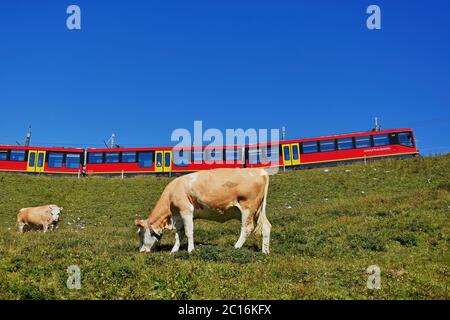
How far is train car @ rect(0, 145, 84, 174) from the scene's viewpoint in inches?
1860

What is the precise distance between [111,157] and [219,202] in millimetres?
39907

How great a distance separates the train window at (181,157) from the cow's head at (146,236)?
1396 inches

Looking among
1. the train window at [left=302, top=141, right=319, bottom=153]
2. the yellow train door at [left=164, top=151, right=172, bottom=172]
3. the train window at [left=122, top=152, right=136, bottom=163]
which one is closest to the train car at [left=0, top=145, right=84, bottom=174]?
the train window at [left=122, top=152, right=136, bottom=163]

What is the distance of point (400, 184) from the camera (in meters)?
28.8

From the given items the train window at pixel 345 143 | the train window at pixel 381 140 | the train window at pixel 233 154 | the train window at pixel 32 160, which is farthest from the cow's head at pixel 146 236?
the train window at pixel 32 160

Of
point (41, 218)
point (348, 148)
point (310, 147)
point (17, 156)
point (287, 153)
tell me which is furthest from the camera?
point (17, 156)

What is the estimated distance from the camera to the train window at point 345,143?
148ft

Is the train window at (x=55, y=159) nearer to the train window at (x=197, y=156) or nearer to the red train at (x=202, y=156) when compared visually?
the red train at (x=202, y=156)

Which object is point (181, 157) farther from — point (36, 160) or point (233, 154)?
point (36, 160)

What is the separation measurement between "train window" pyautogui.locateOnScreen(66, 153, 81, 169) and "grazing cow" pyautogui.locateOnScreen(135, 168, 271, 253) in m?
39.8

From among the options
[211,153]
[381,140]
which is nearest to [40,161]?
[211,153]

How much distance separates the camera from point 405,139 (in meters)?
43.5

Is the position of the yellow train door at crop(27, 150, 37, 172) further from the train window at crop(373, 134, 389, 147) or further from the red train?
the train window at crop(373, 134, 389, 147)
